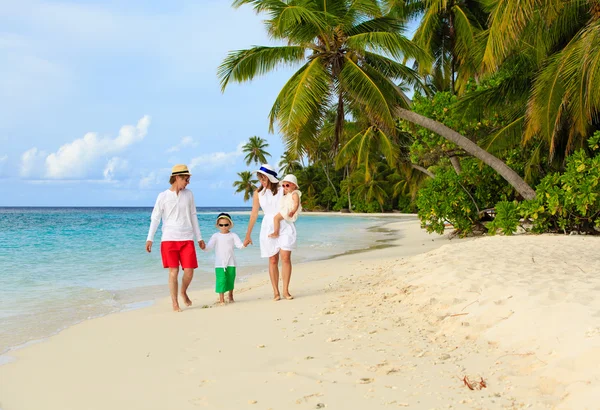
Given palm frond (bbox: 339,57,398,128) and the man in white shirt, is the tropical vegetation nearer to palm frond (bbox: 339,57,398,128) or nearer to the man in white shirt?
palm frond (bbox: 339,57,398,128)

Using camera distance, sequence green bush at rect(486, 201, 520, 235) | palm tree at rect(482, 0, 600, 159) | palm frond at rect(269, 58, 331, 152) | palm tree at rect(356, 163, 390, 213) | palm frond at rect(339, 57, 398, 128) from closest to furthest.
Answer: palm tree at rect(482, 0, 600, 159), palm frond at rect(269, 58, 331, 152), palm frond at rect(339, 57, 398, 128), green bush at rect(486, 201, 520, 235), palm tree at rect(356, 163, 390, 213)

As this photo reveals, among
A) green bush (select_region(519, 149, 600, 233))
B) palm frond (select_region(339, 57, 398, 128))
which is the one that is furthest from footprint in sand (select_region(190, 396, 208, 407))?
green bush (select_region(519, 149, 600, 233))

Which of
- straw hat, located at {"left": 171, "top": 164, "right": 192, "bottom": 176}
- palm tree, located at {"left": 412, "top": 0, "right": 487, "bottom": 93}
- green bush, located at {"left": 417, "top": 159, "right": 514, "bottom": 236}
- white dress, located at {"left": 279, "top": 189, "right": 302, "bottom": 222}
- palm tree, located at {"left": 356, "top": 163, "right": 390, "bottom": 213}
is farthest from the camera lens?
palm tree, located at {"left": 356, "top": 163, "right": 390, "bottom": 213}

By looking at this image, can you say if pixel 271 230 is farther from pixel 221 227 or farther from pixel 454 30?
pixel 454 30

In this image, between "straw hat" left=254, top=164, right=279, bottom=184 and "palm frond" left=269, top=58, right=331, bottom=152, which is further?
"palm frond" left=269, top=58, right=331, bottom=152

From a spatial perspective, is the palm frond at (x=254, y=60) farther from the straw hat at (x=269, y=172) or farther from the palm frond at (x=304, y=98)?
the straw hat at (x=269, y=172)

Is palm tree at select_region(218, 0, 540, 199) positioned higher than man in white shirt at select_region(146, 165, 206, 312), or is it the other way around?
palm tree at select_region(218, 0, 540, 199)

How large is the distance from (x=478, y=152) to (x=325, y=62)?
14.3ft

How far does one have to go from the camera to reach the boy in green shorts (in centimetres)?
592

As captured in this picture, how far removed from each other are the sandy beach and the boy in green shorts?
0.31m

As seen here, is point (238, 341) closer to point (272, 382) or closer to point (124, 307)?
point (272, 382)

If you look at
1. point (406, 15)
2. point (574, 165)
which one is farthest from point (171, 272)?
point (406, 15)

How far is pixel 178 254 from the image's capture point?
570 cm

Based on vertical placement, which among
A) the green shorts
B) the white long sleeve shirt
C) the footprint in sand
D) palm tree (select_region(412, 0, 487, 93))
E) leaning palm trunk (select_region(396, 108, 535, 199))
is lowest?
the footprint in sand
